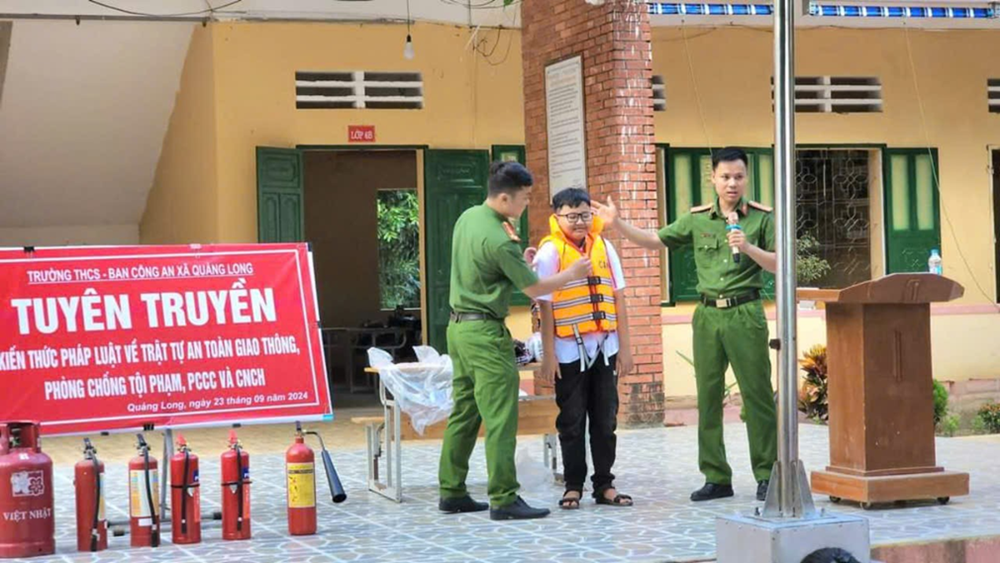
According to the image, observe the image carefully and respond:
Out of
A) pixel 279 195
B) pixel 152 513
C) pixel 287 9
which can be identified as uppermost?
pixel 287 9

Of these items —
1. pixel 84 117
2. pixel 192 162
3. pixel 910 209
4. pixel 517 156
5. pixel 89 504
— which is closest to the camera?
pixel 89 504

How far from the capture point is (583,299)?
7.98 meters

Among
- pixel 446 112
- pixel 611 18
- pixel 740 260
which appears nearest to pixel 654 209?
pixel 611 18

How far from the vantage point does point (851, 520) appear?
19.6ft

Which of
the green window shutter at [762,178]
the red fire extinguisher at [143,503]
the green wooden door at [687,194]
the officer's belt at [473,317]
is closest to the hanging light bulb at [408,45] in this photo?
the green wooden door at [687,194]

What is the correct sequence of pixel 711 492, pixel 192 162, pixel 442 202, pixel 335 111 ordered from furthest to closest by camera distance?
pixel 192 162
pixel 442 202
pixel 335 111
pixel 711 492

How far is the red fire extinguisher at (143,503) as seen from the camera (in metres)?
7.10

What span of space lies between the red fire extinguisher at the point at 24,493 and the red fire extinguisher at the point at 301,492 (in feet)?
3.68

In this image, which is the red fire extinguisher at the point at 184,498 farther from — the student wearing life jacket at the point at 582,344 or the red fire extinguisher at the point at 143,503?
the student wearing life jacket at the point at 582,344

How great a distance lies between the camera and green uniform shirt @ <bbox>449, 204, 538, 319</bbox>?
24.5ft

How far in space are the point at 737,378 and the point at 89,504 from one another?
3380mm

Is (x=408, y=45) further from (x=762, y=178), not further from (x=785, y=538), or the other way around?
(x=785, y=538)

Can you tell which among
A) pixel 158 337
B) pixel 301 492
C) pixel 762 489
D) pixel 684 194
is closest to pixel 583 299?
pixel 762 489

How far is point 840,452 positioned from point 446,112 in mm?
7223
